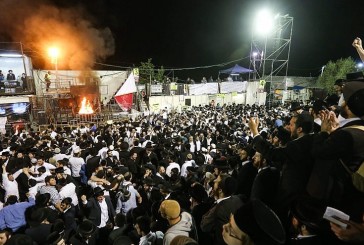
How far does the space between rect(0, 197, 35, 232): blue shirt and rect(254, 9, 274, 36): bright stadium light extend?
21666 mm

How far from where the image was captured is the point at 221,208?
3057 mm

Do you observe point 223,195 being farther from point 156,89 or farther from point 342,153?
Answer: point 156,89

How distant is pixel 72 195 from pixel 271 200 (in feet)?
13.3

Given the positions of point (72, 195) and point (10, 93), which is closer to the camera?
point (72, 195)

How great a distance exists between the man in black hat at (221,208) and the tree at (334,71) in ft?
113

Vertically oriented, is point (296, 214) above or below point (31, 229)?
above

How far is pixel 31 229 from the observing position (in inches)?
165

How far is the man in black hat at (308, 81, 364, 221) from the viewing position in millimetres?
2318

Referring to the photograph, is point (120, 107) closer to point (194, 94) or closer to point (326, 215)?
point (194, 94)

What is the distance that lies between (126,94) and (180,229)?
15.7 metres

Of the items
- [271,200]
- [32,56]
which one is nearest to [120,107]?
[32,56]

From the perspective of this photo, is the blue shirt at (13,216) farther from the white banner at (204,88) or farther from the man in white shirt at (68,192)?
the white banner at (204,88)

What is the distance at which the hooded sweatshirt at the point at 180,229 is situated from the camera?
9.99ft

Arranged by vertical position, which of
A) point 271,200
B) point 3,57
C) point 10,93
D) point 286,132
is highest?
point 3,57
